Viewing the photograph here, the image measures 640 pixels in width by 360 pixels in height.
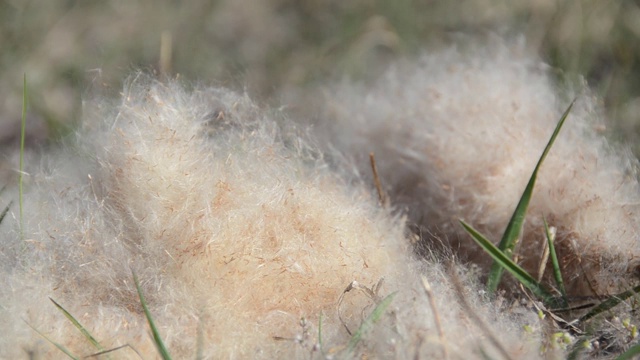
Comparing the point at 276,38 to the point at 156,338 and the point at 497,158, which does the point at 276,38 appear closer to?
the point at 497,158

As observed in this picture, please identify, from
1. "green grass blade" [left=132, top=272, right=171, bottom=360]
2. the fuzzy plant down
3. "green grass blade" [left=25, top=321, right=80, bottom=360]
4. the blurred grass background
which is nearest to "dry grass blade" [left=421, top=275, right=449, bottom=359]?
the fuzzy plant down

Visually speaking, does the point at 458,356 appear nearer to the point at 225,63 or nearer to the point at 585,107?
the point at 585,107

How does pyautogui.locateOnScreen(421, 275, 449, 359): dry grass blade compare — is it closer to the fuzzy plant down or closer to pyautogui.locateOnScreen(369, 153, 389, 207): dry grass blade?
the fuzzy plant down

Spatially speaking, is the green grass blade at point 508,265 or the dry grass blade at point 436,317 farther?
the green grass blade at point 508,265

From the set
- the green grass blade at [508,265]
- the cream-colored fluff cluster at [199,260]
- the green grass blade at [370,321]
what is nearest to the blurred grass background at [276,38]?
the cream-colored fluff cluster at [199,260]

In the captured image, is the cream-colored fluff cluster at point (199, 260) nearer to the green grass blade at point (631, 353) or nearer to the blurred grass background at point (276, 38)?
the green grass blade at point (631, 353)
